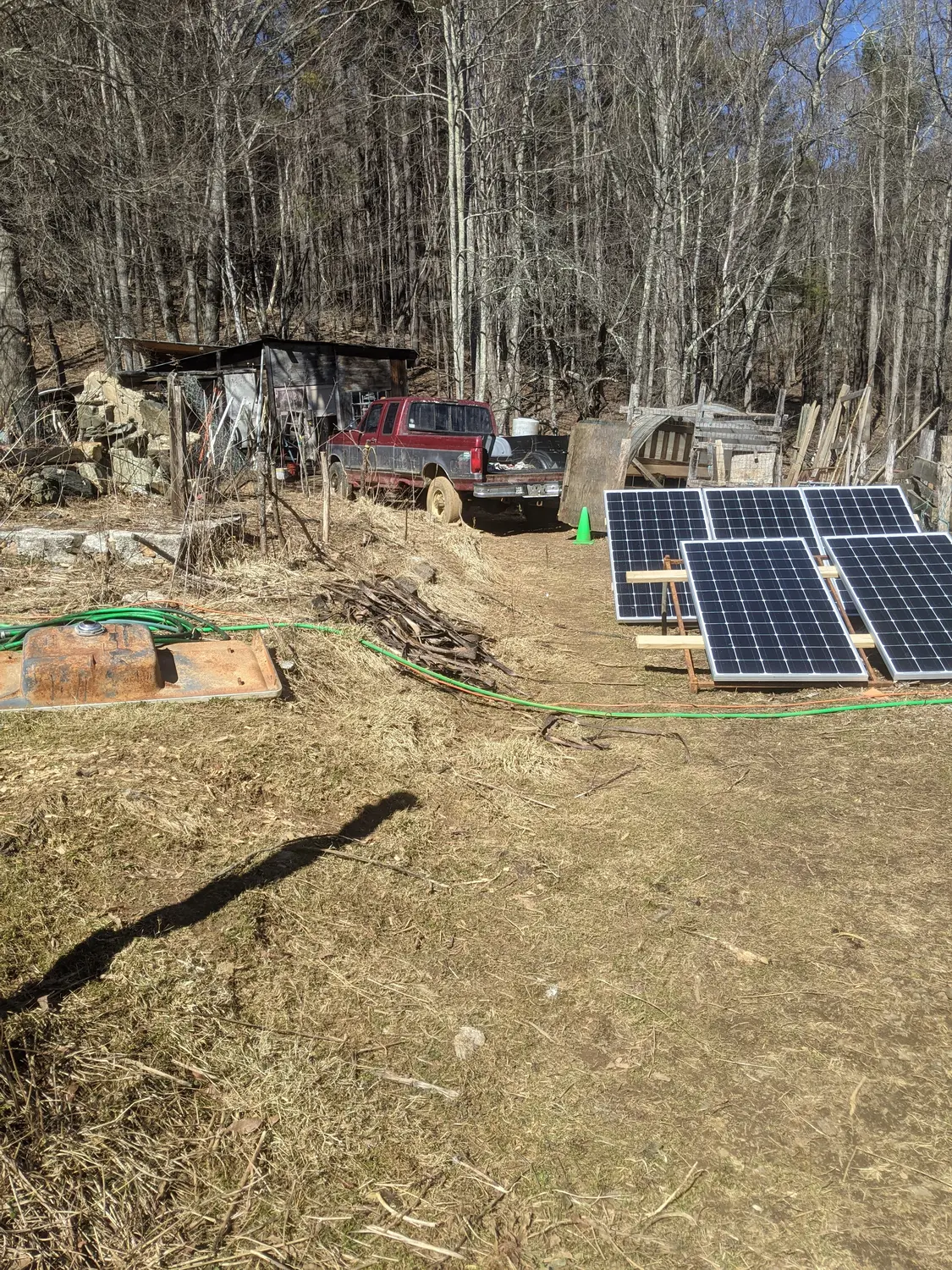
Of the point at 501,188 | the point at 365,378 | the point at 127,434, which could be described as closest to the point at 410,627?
the point at 127,434

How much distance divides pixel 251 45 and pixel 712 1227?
26.0m

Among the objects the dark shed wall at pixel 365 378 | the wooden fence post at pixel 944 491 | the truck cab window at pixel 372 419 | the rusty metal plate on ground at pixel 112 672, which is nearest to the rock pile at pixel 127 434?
the truck cab window at pixel 372 419

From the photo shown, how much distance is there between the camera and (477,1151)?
2.92 meters

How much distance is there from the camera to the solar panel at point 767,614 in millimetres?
7262

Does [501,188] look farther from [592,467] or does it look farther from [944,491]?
[944,491]

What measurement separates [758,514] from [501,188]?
22.4 metres

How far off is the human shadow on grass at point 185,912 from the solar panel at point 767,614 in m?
3.24

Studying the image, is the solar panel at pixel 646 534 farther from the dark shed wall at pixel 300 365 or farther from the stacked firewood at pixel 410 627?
the dark shed wall at pixel 300 365

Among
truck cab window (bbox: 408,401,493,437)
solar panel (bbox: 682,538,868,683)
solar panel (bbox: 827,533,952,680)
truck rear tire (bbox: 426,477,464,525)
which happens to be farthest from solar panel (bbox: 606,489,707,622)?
truck cab window (bbox: 408,401,493,437)

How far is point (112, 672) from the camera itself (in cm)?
552

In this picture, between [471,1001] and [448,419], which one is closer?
[471,1001]

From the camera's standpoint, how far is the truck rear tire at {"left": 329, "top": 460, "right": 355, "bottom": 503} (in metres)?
14.8

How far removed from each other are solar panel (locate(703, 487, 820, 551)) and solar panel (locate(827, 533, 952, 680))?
2.24ft

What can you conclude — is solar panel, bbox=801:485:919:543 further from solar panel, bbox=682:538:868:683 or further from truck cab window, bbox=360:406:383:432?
truck cab window, bbox=360:406:383:432
